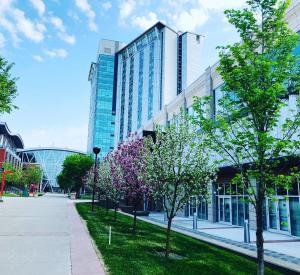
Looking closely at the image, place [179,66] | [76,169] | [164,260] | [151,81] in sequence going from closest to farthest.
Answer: [164,260] < [76,169] < [151,81] < [179,66]

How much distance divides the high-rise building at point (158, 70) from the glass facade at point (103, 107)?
929 inches

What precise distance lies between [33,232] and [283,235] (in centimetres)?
1503

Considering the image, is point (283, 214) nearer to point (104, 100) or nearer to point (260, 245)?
point (260, 245)

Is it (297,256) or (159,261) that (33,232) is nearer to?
(159,261)

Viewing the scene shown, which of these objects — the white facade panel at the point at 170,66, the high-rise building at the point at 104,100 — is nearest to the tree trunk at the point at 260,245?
→ the white facade panel at the point at 170,66

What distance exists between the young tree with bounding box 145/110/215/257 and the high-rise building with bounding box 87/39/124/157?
133 meters

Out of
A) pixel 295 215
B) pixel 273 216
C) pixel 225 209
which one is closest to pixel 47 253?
pixel 295 215

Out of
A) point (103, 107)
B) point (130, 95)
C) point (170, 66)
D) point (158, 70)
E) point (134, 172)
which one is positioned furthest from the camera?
point (103, 107)

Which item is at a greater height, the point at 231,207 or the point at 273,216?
the point at 231,207

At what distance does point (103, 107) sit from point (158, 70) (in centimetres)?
4854

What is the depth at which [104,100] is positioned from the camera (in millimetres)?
151500

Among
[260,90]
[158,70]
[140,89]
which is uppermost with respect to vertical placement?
[158,70]

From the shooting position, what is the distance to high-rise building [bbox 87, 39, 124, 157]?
147 m

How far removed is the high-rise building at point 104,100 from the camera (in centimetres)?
14712
